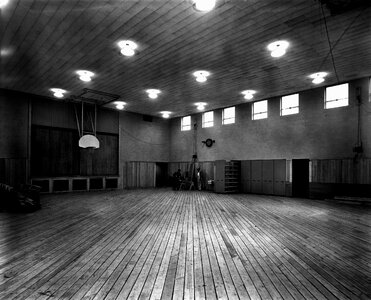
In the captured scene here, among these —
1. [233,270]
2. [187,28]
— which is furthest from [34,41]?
[233,270]

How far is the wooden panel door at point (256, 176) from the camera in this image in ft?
44.3

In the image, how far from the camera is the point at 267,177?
13.2 meters

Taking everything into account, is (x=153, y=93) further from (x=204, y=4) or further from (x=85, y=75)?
(x=204, y=4)

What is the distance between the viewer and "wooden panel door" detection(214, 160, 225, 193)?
1387 centimetres

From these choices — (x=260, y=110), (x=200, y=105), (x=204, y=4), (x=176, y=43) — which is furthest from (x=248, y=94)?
(x=204, y=4)

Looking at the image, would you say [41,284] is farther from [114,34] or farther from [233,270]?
[114,34]

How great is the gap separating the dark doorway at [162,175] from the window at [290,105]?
976 cm

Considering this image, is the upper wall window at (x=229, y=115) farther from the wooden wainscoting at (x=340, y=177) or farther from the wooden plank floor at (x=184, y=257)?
the wooden plank floor at (x=184, y=257)

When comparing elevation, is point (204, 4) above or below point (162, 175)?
above

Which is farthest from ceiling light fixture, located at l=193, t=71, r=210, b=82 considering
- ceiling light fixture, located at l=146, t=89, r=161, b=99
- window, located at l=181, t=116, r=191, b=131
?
window, located at l=181, t=116, r=191, b=131

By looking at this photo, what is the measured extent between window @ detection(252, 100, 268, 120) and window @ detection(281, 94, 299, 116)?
3.17 ft

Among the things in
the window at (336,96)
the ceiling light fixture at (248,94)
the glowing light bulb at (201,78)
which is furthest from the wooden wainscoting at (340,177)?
the glowing light bulb at (201,78)

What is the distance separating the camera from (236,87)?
11102 millimetres

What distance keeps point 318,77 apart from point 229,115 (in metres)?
6.07
